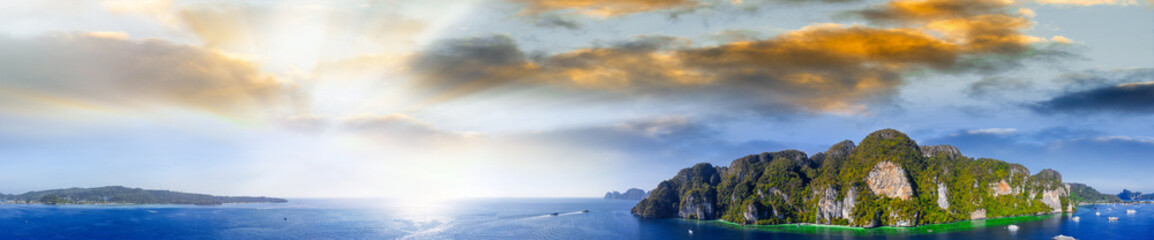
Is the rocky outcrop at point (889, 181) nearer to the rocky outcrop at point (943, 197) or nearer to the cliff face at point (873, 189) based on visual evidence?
the cliff face at point (873, 189)

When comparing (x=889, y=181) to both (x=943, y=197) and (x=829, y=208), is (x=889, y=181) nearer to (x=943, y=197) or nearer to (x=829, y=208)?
(x=829, y=208)

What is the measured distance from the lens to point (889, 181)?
397ft

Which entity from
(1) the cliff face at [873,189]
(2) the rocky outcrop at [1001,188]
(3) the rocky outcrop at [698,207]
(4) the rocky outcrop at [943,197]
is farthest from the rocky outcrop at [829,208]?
(2) the rocky outcrop at [1001,188]

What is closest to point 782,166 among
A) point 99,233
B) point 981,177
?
point 981,177

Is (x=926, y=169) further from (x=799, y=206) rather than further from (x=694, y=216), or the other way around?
(x=694, y=216)

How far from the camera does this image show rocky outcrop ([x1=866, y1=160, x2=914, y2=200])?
11886cm

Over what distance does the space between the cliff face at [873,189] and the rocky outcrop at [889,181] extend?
0.20 m

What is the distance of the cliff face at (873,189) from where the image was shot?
119 metres

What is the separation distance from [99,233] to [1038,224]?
212 metres

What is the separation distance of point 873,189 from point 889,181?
3841mm

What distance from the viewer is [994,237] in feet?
307

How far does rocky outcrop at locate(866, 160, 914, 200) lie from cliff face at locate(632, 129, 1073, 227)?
7.7 inches

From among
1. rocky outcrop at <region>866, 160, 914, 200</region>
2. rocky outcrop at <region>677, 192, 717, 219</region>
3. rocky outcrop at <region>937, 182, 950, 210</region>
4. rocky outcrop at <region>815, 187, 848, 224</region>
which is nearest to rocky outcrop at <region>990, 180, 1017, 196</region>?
rocky outcrop at <region>937, 182, 950, 210</region>

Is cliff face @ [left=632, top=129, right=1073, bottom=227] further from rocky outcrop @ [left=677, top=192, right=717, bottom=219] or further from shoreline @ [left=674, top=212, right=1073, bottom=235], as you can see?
shoreline @ [left=674, top=212, right=1073, bottom=235]
